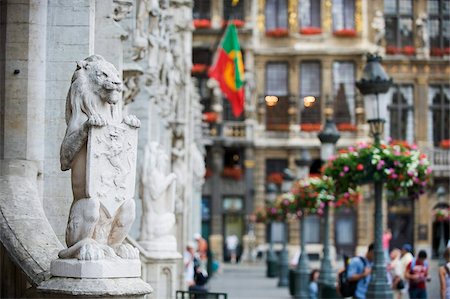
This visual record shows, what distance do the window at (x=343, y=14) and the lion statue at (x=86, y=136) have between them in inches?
2261

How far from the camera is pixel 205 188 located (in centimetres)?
6519

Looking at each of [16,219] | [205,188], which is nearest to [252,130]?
[205,188]

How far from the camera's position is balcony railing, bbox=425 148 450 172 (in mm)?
66312

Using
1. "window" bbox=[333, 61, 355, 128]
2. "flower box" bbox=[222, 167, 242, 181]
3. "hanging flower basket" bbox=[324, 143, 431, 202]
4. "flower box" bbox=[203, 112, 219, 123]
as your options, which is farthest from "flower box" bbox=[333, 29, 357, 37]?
"hanging flower basket" bbox=[324, 143, 431, 202]

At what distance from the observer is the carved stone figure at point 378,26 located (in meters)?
66.9

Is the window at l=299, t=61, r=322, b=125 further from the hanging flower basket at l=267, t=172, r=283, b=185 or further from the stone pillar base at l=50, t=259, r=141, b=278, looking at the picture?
the stone pillar base at l=50, t=259, r=141, b=278

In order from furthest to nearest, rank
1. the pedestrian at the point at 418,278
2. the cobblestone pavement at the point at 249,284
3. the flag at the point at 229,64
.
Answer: the flag at the point at 229,64
the cobblestone pavement at the point at 249,284
the pedestrian at the point at 418,278

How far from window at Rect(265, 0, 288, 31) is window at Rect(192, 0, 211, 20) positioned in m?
3.71

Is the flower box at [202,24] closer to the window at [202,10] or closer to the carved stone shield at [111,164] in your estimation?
the window at [202,10]

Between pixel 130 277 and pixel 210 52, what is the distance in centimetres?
5467

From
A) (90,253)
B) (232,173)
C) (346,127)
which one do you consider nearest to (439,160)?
(346,127)

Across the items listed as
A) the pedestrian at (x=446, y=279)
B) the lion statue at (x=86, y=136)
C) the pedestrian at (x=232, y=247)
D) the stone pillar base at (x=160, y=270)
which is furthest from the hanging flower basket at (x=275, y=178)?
the lion statue at (x=86, y=136)

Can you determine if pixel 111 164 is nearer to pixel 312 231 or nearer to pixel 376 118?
pixel 376 118

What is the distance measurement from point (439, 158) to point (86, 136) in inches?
2292
